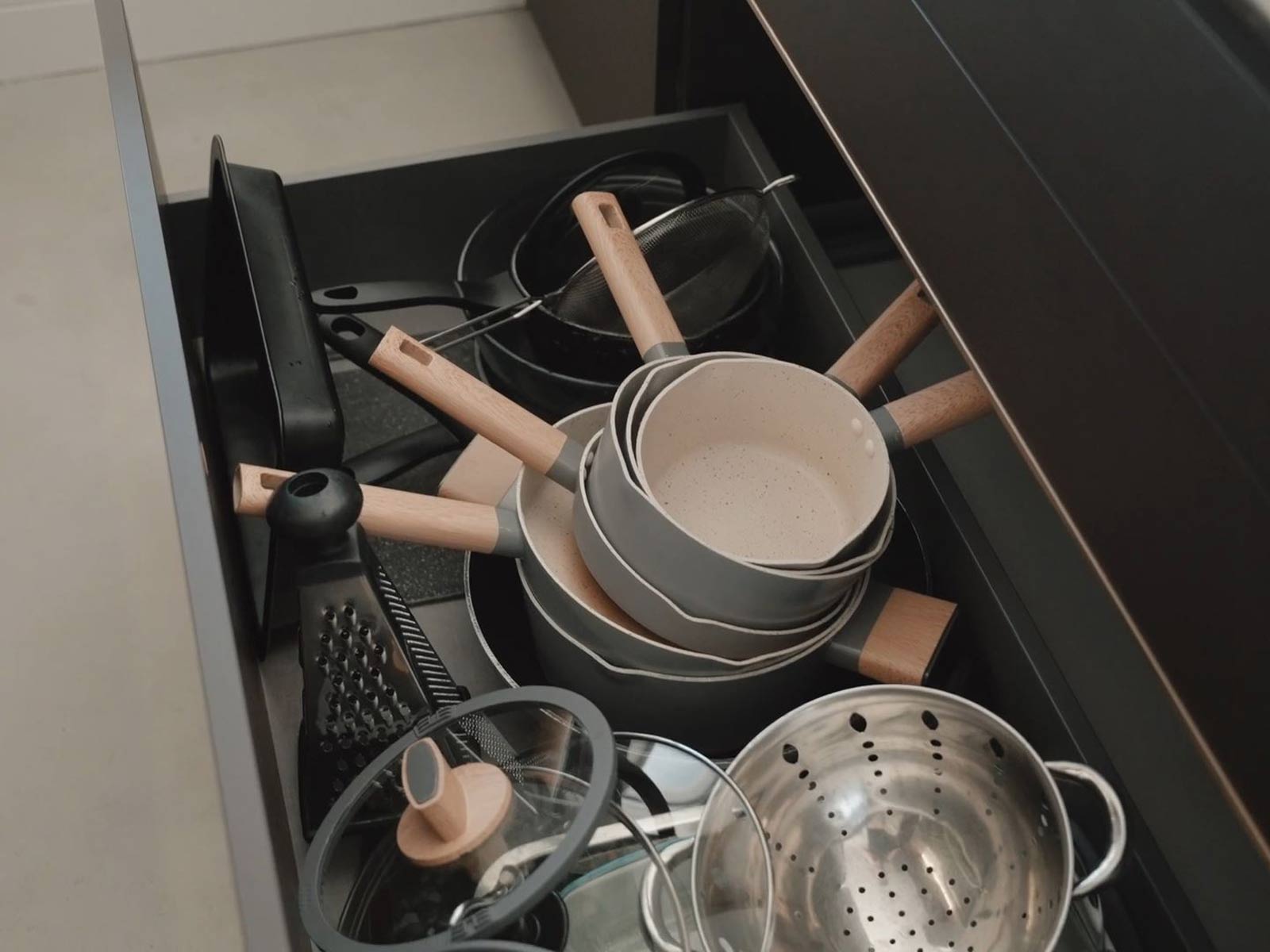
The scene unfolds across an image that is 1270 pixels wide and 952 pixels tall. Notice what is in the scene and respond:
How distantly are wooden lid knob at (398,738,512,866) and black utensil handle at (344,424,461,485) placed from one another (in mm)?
366

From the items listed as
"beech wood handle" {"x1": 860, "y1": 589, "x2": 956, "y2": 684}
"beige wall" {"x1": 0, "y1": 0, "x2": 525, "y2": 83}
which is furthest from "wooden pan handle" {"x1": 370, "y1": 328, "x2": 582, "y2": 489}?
"beige wall" {"x1": 0, "y1": 0, "x2": 525, "y2": 83}

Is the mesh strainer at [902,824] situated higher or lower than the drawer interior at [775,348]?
lower

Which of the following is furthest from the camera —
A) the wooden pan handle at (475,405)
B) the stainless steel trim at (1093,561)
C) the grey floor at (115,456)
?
the grey floor at (115,456)

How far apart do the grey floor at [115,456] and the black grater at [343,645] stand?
0.40m

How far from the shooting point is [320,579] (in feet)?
2.18

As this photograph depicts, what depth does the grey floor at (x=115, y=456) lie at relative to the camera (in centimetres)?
103

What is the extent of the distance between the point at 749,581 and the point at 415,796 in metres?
0.22

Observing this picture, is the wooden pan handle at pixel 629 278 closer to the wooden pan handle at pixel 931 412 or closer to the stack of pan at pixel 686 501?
the stack of pan at pixel 686 501

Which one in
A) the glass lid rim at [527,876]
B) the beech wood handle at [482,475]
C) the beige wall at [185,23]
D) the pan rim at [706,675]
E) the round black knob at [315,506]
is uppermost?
the beige wall at [185,23]

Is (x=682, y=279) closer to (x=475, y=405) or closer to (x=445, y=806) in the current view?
(x=475, y=405)

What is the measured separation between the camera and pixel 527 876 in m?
0.56

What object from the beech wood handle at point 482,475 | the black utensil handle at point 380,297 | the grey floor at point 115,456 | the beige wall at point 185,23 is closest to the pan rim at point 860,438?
the beech wood handle at point 482,475

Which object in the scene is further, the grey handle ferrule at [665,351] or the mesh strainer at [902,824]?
the grey handle ferrule at [665,351]

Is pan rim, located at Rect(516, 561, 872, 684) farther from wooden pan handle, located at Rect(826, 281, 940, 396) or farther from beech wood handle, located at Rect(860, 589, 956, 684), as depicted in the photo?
wooden pan handle, located at Rect(826, 281, 940, 396)
